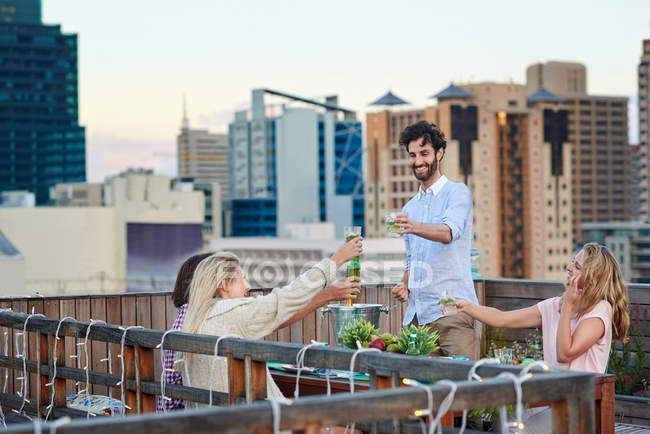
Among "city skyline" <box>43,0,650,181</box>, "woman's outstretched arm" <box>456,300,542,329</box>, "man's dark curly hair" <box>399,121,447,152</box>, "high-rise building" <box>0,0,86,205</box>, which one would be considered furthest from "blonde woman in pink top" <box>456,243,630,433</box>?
"high-rise building" <box>0,0,86,205</box>

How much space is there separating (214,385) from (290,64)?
11360 centimetres

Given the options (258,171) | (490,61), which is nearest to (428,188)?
(490,61)

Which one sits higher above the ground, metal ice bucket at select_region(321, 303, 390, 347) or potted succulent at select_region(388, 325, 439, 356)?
metal ice bucket at select_region(321, 303, 390, 347)

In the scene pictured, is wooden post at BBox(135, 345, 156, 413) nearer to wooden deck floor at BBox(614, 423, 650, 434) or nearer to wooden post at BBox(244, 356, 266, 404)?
wooden post at BBox(244, 356, 266, 404)

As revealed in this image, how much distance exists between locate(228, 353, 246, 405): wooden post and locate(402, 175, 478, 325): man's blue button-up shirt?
154cm

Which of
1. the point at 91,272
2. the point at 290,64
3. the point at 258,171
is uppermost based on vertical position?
the point at 290,64

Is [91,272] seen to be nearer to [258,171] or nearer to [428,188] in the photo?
[258,171]

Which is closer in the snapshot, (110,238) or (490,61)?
(110,238)

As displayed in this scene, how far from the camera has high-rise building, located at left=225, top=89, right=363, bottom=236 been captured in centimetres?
12625

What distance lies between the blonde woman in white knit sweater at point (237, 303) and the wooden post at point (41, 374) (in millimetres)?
761

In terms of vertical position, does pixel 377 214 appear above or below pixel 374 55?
below

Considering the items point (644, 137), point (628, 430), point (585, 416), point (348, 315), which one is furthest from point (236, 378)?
point (644, 137)

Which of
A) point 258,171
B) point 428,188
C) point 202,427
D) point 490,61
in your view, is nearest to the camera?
point 202,427

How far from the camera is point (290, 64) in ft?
380
